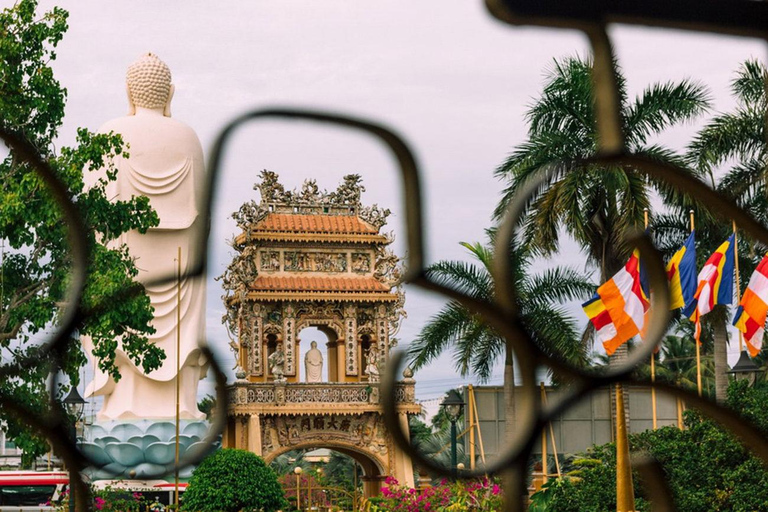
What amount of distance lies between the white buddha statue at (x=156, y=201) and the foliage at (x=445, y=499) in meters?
3.98

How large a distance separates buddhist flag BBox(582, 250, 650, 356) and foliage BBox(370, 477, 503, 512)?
4.30 feet

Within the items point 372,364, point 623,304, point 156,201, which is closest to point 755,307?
point 623,304

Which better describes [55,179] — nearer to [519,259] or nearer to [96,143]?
[96,143]

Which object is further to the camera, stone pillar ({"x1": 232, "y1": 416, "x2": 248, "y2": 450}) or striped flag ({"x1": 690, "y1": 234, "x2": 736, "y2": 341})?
stone pillar ({"x1": 232, "y1": 416, "x2": 248, "y2": 450})

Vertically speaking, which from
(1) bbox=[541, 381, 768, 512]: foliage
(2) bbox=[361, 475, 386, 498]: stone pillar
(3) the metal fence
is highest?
(3) the metal fence

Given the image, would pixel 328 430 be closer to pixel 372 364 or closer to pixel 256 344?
pixel 372 364

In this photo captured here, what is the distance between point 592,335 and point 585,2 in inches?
428

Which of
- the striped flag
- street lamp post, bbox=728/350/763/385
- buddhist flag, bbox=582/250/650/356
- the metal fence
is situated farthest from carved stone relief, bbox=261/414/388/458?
the metal fence

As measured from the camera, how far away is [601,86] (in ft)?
1.91

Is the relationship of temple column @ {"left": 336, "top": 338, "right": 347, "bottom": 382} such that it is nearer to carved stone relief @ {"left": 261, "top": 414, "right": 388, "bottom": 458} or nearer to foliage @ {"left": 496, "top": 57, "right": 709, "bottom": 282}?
carved stone relief @ {"left": 261, "top": 414, "right": 388, "bottom": 458}

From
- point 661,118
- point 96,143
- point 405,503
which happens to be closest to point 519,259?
point 661,118

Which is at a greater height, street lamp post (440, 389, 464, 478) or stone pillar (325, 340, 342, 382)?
stone pillar (325, 340, 342, 382)

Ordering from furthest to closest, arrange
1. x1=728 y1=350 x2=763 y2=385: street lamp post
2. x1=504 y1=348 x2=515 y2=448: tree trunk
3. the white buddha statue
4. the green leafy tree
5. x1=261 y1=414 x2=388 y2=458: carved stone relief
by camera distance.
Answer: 1. x1=261 y1=414 x2=388 y2=458: carved stone relief
2. the white buddha statue
3. x1=504 y1=348 x2=515 y2=448: tree trunk
4. x1=728 y1=350 x2=763 y2=385: street lamp post
5. the green leafy tree

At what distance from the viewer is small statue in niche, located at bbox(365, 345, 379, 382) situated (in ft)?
51.6
